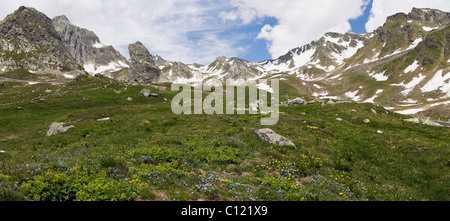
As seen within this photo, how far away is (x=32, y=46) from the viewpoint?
156750 millimetres

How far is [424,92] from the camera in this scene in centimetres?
16550

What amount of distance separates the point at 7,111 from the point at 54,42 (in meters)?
158

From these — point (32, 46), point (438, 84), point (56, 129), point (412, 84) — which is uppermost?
point (32, 46)

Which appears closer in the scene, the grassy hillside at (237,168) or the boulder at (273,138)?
A: the grassy hillside at (237,168)

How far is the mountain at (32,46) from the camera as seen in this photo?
142250 millimetres

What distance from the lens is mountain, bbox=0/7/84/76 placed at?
142 m

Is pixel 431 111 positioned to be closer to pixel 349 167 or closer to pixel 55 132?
pixel 349 167

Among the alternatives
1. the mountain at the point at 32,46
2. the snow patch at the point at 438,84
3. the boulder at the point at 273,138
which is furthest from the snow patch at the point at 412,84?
the mountain at the point at 32,46

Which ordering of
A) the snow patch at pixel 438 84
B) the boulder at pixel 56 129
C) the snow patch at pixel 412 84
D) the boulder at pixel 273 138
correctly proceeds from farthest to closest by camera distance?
the snow patch at pixel 412 84 → the snow patch at pixel 438 84 → the boulder at pixel 56 129 → the boulder at pixel 273 138

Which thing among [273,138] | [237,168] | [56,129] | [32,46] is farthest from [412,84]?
[32,46]

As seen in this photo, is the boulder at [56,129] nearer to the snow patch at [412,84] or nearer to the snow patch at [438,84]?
the snow patch at [438,84]

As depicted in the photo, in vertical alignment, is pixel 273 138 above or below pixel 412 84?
below

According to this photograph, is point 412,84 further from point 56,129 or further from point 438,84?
point 56,129
